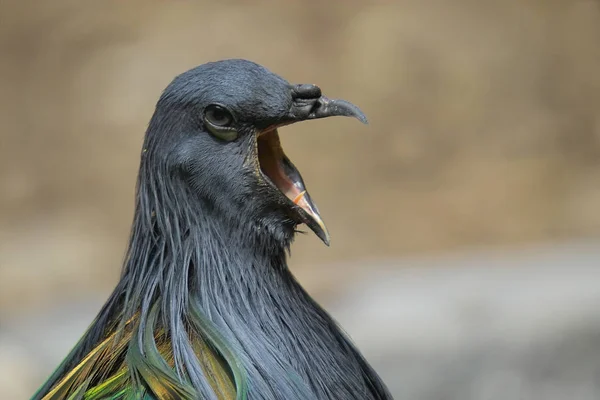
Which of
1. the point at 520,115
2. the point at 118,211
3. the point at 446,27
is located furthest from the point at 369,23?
the point at 118,211

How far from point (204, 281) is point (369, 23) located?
9.20 feet

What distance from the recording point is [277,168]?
1.56 metres

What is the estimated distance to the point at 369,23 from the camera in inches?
161

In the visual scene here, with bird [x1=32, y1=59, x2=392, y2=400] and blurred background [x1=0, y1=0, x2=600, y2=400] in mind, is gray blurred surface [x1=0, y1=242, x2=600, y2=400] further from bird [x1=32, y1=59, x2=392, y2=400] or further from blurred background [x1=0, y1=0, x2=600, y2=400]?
bird [x1=32, y1=59, x2=392, y2=400]

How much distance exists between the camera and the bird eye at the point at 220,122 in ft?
4.69

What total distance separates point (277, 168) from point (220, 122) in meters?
0.16

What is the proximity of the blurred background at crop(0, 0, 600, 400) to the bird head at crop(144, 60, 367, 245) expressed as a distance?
6.64 ft

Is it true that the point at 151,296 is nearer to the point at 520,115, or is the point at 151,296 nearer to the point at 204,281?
the point at 204,281

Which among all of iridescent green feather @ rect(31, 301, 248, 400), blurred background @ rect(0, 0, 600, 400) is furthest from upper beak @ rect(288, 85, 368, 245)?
blurred background @ rect(0, 0, 600, 400)

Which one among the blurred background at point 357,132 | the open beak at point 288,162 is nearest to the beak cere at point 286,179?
the open beak at point 288,162

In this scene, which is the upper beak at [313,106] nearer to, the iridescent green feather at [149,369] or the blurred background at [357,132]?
the iridescent green feather at [149,369]

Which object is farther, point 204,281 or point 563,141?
point 563,141

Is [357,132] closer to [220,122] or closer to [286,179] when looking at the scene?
[286,179]

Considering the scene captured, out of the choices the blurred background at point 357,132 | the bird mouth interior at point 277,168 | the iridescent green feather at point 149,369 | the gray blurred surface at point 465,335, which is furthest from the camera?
the blurred background at point 357,132
